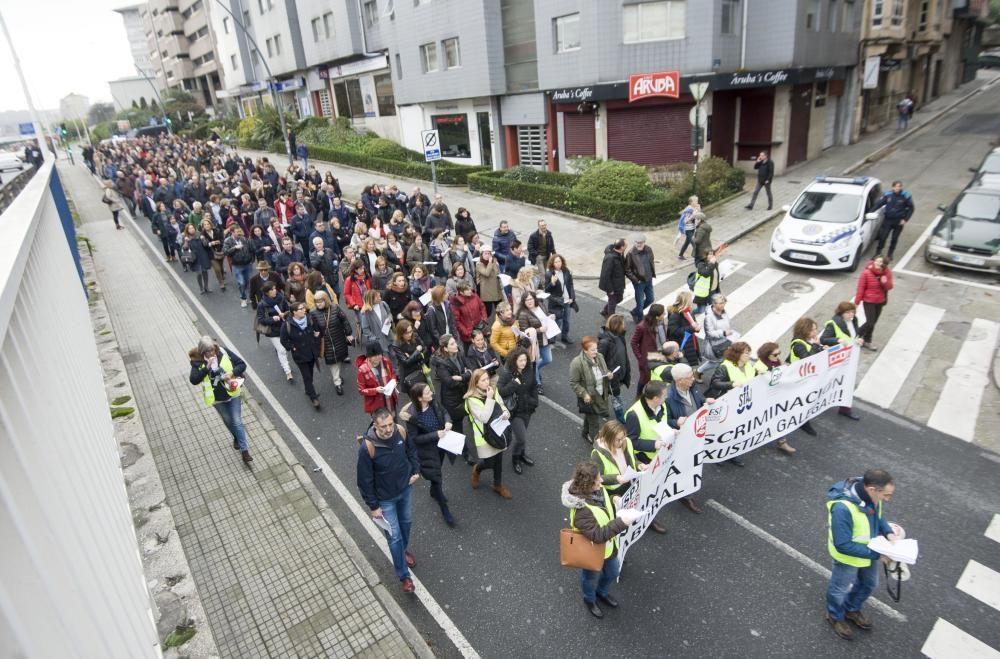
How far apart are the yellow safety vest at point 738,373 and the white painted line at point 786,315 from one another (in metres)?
3.53

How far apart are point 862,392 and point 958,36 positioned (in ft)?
190

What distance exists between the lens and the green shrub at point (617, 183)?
19.3m

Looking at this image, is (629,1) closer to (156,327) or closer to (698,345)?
(698,345)

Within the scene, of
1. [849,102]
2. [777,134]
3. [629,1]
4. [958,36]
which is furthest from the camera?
[958,36]

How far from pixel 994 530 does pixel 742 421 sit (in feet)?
8.77

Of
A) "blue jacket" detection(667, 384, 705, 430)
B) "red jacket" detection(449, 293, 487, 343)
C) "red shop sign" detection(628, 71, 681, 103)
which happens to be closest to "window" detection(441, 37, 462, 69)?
"red shop sign" detection(628, 71, 681, 103)

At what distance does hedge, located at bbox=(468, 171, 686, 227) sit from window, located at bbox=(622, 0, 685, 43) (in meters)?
6.22

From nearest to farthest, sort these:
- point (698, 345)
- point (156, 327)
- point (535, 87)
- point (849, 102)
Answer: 1. point (698, 345)
2. point (156, 327)
3. point (535, 87)
4. point (849, 102)

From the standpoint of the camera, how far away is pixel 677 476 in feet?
21.3

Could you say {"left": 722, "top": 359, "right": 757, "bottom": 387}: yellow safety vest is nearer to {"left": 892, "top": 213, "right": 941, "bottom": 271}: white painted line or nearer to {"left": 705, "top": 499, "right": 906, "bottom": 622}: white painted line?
{"left": 705, "top": 499, "right": 906, "bottom": 622}: white painted line

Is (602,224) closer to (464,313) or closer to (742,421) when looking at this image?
(464,313)

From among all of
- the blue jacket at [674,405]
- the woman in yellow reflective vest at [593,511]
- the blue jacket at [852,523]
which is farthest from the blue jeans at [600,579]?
the blue jacket at [674,405]

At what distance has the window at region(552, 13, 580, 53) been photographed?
915 inches

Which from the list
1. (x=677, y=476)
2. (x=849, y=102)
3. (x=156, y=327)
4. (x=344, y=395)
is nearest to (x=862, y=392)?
(x=677, y=476)
